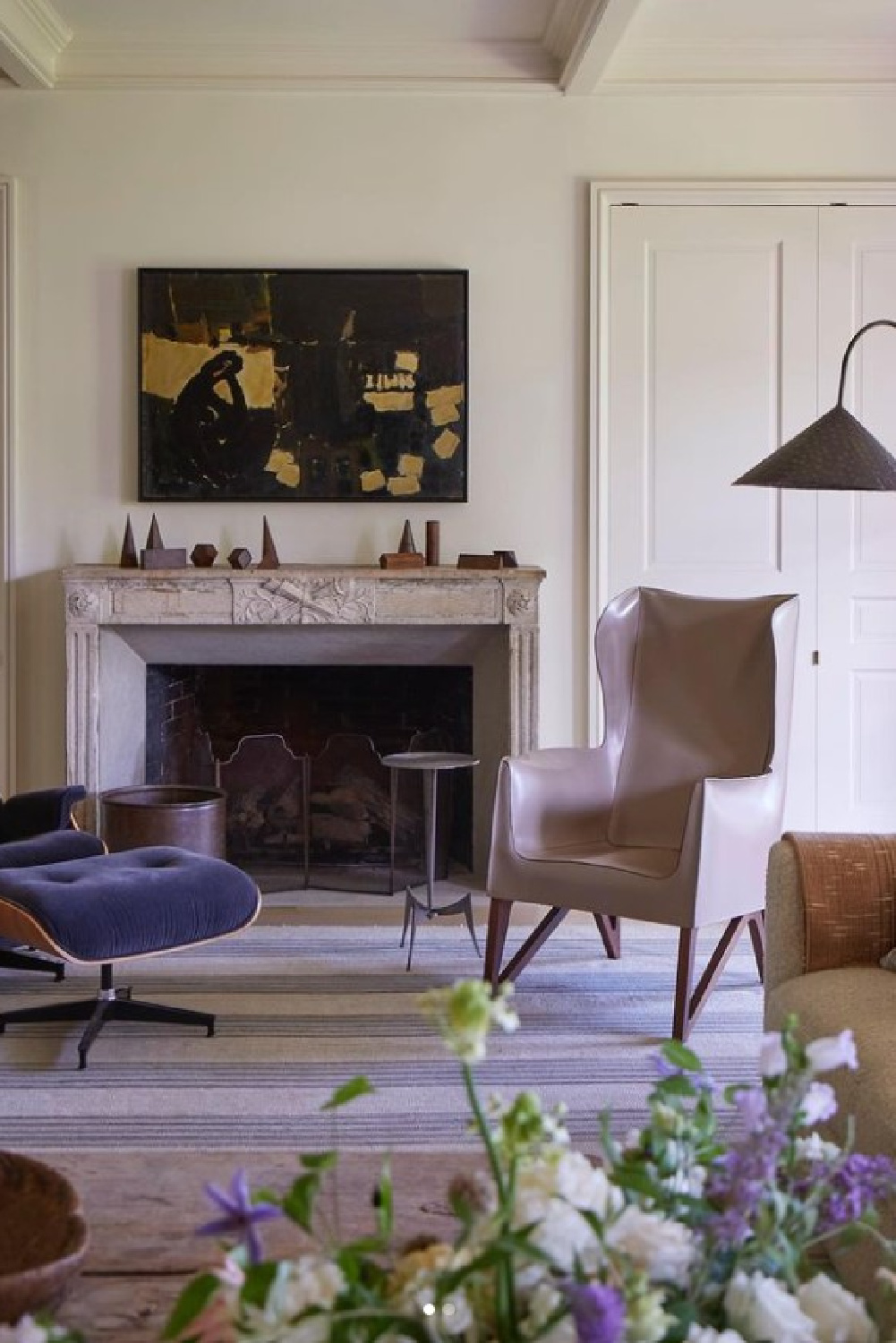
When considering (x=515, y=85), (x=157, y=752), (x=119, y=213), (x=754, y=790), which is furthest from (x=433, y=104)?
(x=754, y=790)

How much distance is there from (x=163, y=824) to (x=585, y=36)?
9.36 feet

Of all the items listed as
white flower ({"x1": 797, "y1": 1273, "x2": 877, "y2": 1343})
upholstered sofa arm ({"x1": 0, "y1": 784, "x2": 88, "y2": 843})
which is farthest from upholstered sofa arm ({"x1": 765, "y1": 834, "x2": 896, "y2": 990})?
upholstered sofa arm ({"x1": 0, "y1": 784, "x2": 88, "y2": 843})

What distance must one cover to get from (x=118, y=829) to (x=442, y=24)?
2.94m

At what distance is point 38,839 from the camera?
4184 mm

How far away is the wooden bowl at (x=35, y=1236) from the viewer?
1445mm

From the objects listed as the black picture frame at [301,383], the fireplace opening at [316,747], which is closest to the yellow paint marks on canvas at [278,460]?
the black picture frame at [301,383]

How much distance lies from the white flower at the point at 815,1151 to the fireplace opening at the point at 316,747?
15.4 feet

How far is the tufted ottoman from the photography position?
11.2ft

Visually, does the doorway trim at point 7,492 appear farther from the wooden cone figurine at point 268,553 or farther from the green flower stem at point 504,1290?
the green flower stem at point 504,1290

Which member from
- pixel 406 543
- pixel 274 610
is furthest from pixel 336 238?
pixel 274 610

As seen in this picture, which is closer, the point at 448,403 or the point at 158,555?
the point at 158,555

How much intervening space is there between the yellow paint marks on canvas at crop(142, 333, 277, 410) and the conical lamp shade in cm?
274

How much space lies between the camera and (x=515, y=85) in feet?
18.3

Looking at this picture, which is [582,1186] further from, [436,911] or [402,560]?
[402,560]
